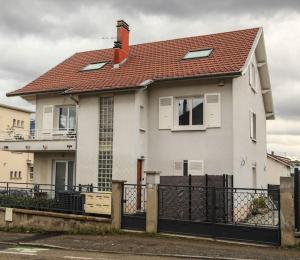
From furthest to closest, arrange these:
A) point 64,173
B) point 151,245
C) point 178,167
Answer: point 64,173 < point 178,167 < point 151,245

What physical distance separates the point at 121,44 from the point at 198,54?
4.14 m

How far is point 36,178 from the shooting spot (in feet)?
67.4

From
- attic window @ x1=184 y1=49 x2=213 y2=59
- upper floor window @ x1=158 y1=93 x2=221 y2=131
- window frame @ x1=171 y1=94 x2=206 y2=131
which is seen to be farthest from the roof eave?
window frame @ x1=171 y1=94 x2=206 y2=131

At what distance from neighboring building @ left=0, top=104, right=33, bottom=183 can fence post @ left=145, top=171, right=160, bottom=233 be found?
3171 cm

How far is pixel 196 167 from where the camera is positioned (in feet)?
56.4

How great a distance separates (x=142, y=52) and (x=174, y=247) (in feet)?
42.3

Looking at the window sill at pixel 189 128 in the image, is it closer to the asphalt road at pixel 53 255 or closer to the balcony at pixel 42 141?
the balcony at pixel 42 141

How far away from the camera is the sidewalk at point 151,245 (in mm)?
10400

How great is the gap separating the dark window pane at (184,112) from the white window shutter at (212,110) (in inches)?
35.4

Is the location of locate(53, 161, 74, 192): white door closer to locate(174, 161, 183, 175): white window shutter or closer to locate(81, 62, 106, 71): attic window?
locate(81, 62, 106, 71): attic window

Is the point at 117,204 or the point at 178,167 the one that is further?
the point at 178,167

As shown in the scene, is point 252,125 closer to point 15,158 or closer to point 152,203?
point 152,203

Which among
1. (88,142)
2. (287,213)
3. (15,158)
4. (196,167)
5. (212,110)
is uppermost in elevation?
(212,110)

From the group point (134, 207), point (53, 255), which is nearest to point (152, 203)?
point (134, 207)
